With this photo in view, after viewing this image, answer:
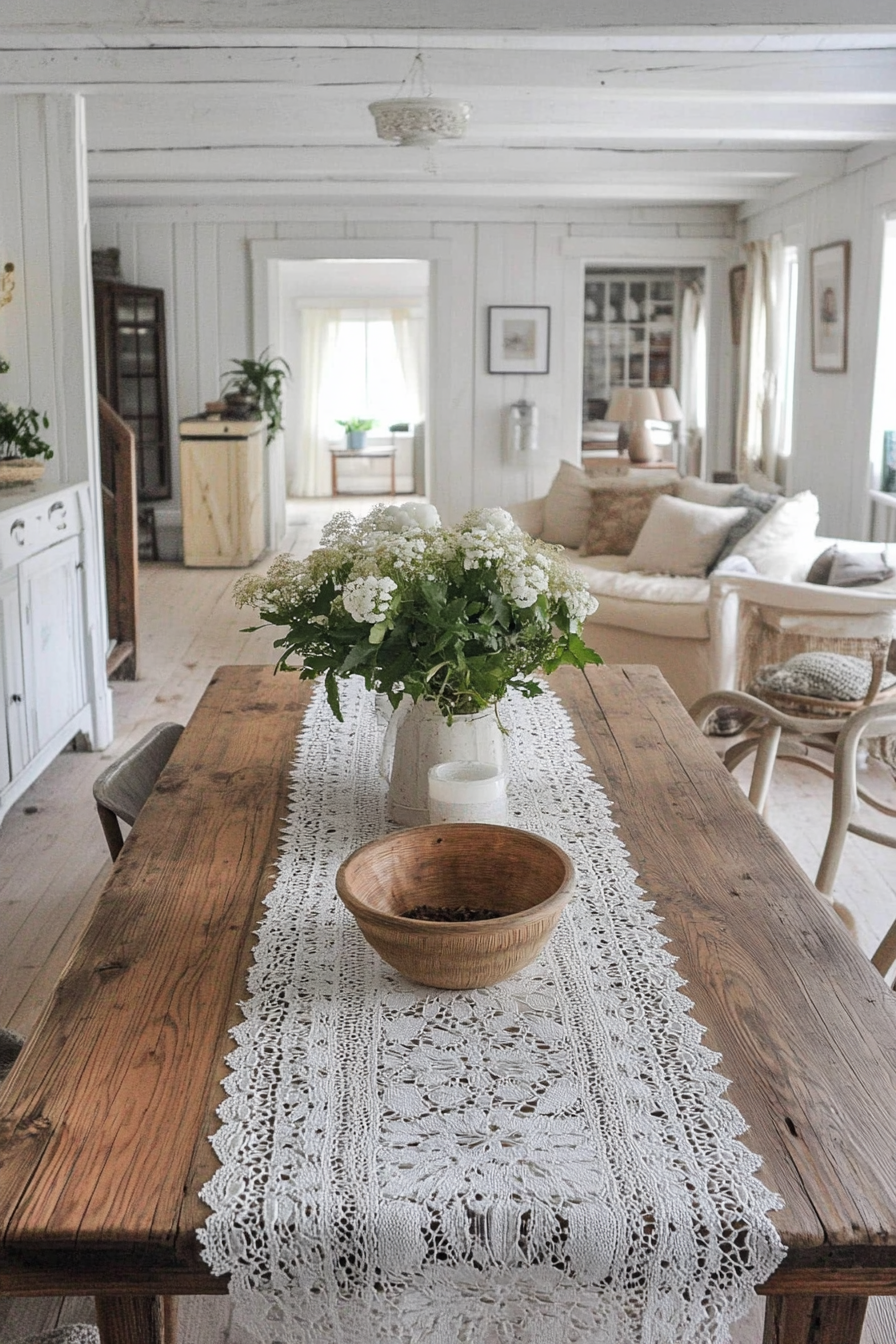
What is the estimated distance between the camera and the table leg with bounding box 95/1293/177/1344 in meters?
1.16

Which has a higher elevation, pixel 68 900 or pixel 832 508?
pixel 832 508

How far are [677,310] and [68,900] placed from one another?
972 centimetres

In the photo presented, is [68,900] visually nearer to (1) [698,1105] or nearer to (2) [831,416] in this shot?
(1) [698,1105]

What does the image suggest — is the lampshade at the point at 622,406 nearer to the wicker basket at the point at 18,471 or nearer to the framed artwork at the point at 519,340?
the framed artwork at the point at 519,340

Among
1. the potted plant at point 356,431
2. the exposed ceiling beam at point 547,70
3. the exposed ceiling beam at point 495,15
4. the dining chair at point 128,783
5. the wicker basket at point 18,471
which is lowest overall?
the dining chair at point 128,783

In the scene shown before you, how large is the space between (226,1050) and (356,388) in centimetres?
1385

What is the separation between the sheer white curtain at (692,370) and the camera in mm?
11203

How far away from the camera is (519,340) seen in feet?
31.1

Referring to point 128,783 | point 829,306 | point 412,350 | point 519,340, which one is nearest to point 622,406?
point 519,340

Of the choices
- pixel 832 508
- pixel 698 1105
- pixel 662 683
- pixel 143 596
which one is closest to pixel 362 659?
pixel 698 1105

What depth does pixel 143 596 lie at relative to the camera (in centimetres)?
818

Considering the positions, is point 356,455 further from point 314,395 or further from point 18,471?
point 18,471

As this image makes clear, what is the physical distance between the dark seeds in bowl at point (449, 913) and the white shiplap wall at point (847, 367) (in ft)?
17.8

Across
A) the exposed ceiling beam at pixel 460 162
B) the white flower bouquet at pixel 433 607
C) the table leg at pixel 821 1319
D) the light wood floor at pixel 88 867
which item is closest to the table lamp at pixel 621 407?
the exposed ceiling beam at pixel 460 162
